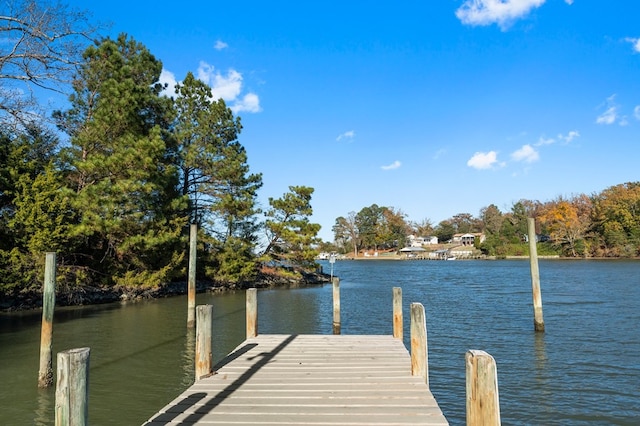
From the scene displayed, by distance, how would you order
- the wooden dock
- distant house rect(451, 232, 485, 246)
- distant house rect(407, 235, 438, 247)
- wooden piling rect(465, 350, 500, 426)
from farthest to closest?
1. distant house rect(407, 235, 438, 247)
2. distant house rect(451, 232, 485, 246)
3. the wooden dock
4. wooden piling rect(465, 350, 500, 426)

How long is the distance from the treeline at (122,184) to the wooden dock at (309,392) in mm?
9022

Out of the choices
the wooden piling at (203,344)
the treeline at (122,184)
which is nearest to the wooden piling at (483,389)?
the wooden piling at (203,344)

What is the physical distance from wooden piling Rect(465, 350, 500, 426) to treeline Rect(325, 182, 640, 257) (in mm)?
77609

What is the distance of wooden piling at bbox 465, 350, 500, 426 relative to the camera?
3.20 m

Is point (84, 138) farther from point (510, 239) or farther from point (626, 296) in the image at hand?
point (510, 239)

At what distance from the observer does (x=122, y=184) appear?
18047mm

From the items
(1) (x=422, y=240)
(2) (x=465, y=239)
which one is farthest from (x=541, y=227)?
(1) (x=422, y=240)

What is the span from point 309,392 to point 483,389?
266 cm

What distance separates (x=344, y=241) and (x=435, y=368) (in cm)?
11202

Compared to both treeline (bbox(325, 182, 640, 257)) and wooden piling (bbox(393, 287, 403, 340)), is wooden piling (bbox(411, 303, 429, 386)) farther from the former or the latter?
treeline (bbox(325, 182, 640, 257))

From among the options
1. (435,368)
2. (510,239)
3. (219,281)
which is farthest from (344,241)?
(435,368)

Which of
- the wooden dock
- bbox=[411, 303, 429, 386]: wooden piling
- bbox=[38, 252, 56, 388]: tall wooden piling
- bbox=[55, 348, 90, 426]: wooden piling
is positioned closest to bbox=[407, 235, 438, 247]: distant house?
the wooden dock

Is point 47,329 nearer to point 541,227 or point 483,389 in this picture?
point 483,389

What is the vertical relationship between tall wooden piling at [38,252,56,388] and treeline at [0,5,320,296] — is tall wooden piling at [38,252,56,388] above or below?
below
